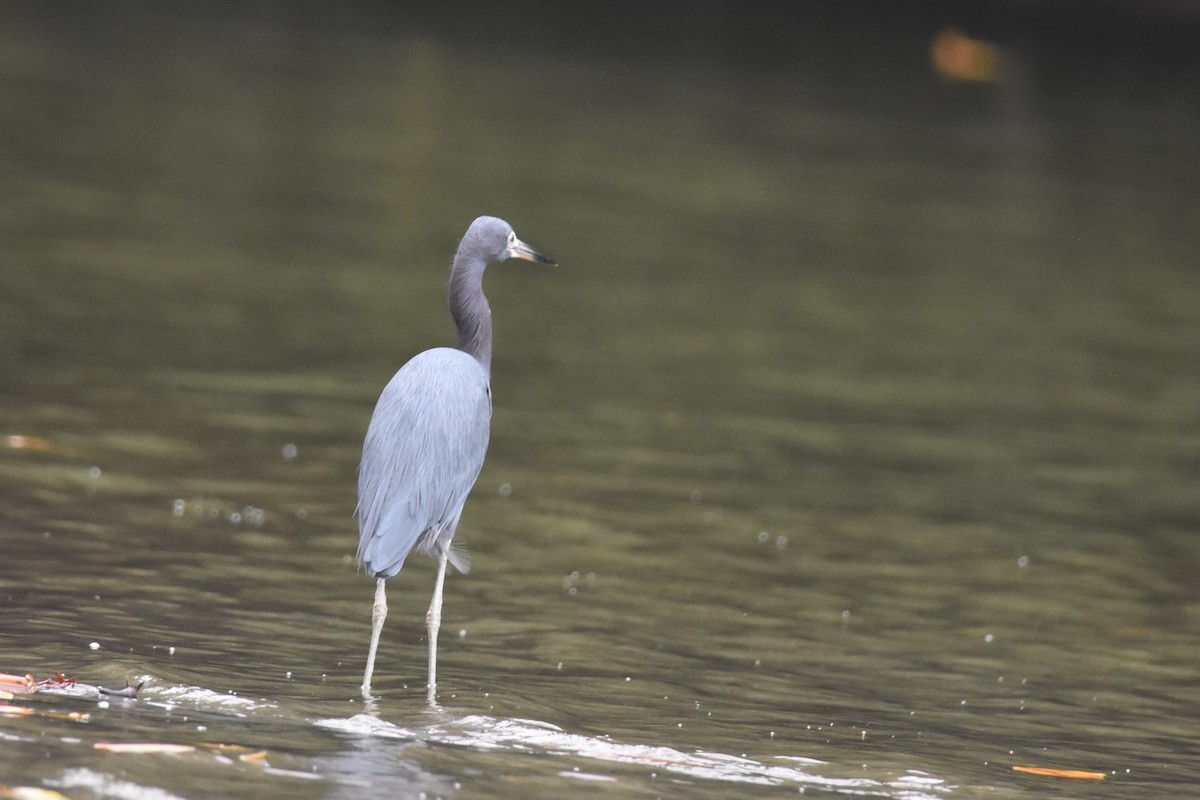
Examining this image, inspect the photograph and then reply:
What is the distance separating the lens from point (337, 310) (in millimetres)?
12758

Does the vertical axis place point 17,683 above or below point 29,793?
above

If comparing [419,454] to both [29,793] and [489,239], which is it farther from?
[29,793]

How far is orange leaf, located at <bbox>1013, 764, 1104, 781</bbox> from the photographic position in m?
5.93

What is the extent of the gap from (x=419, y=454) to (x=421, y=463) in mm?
31

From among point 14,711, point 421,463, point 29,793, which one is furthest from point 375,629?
point 29,793

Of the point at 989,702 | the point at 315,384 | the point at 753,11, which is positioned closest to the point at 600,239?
the point at 315,384

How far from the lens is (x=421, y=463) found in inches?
253

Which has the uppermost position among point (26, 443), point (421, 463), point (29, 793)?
point (26, 443)

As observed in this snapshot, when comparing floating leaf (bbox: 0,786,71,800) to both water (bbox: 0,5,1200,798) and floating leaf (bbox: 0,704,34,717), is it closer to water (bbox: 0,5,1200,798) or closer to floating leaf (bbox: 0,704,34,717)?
water (bbox: 0,5,1200,798)

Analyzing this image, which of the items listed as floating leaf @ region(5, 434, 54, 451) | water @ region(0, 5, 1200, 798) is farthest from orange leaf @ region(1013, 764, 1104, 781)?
floating leaf @ region(5, 434, 54, 451)

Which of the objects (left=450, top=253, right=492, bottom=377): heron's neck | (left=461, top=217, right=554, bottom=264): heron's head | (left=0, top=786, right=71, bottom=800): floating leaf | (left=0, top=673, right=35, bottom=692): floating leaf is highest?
(left=461, top=217, right=554, bottom=264): heron's head

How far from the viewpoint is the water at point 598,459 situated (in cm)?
593

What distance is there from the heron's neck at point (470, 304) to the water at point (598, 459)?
3.71ft

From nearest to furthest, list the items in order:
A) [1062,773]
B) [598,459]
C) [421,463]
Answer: [1062,773]
[421,463]
[598,459]
